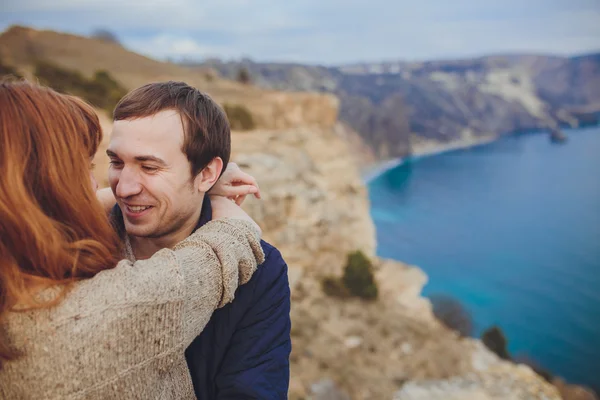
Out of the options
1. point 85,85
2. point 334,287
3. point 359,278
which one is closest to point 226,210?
point 334,287

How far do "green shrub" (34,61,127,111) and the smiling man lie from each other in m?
16.2

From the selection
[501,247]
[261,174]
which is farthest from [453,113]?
[261,174]

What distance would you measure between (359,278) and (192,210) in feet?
56.2

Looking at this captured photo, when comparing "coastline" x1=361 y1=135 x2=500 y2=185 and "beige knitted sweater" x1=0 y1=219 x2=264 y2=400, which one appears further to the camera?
"coastline" x1=361 y1=135 x2=500 y2=185

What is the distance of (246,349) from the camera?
196 cm

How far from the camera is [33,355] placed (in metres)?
1.20

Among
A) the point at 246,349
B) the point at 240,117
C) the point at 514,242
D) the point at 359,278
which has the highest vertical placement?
the point at 246,349

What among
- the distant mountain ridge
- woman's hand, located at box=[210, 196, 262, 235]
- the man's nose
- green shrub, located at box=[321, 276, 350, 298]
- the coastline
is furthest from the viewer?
the distant mountain ridge

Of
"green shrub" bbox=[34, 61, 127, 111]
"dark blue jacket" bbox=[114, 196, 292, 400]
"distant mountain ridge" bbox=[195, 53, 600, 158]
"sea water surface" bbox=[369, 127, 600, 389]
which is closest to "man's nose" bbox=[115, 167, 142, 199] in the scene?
"dark blue jacket" bbox=[114, 196, 292, 400]

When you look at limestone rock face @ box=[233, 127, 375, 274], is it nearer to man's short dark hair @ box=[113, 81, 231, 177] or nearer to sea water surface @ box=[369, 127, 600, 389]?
man's short dark hair @ box=[113, 81, 231, 177]

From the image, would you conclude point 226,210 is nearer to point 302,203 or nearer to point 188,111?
point 188,111

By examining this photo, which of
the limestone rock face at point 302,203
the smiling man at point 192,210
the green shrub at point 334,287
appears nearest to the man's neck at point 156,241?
the smiling man at point 192,210

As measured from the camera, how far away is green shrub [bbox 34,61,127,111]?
1688 cm

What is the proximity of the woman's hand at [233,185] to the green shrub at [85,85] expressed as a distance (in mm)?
15957
